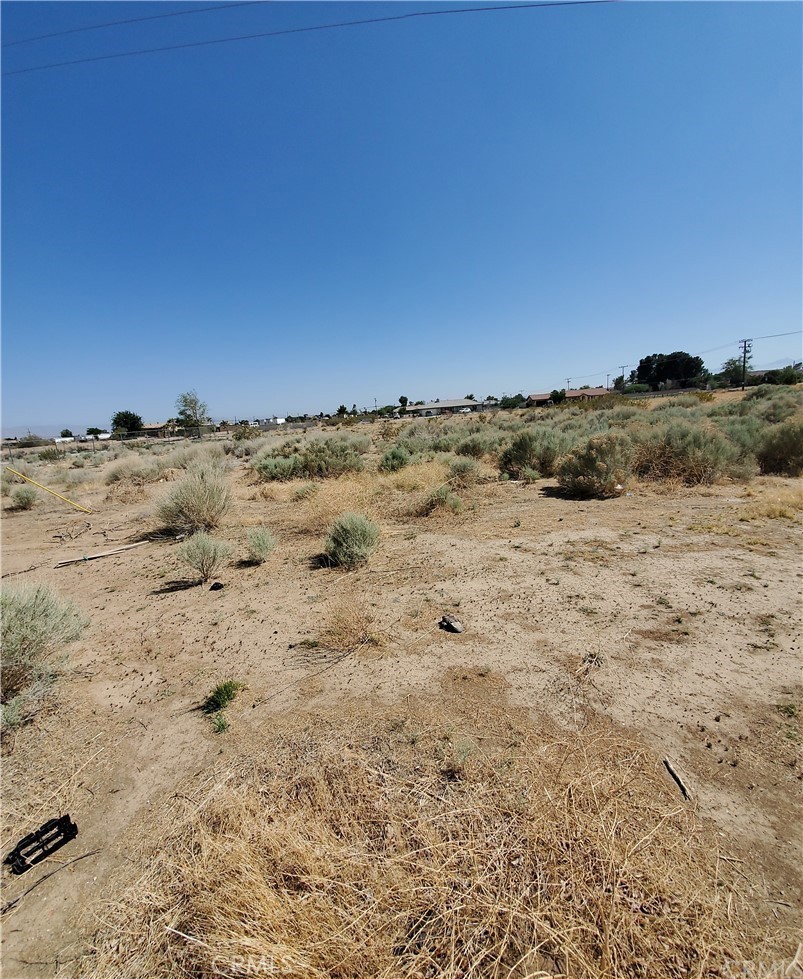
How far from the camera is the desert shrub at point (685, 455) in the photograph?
9250 mm

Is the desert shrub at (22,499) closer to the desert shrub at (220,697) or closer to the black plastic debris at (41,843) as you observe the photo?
the desert shrub at (220,697)

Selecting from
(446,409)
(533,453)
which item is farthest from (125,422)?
(533,453)

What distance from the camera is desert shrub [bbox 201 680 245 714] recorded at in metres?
3.13

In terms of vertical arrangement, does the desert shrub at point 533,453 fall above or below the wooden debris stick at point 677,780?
above

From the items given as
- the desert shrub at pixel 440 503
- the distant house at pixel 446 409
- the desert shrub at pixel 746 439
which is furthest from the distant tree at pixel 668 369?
the desert shrub at pixel 440 503

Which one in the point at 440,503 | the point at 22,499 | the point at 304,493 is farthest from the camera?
the point at 22,499

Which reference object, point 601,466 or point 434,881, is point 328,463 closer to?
point 601,466

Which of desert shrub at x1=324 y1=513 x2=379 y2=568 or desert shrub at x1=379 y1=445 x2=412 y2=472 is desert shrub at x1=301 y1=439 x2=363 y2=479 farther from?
desert shrub at x1=324 y1=513 x2=379 y2=568

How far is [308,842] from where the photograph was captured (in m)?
1.87

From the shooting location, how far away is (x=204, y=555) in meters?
5.70

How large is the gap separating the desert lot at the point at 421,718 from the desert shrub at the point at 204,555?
0.25 meters

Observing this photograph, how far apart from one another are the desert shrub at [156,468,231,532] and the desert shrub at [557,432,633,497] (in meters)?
8.01

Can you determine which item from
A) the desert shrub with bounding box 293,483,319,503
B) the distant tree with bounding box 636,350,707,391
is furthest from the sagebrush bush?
the distant tree with bounding box 636,350,707,391

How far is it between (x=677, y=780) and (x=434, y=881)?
1.55m
